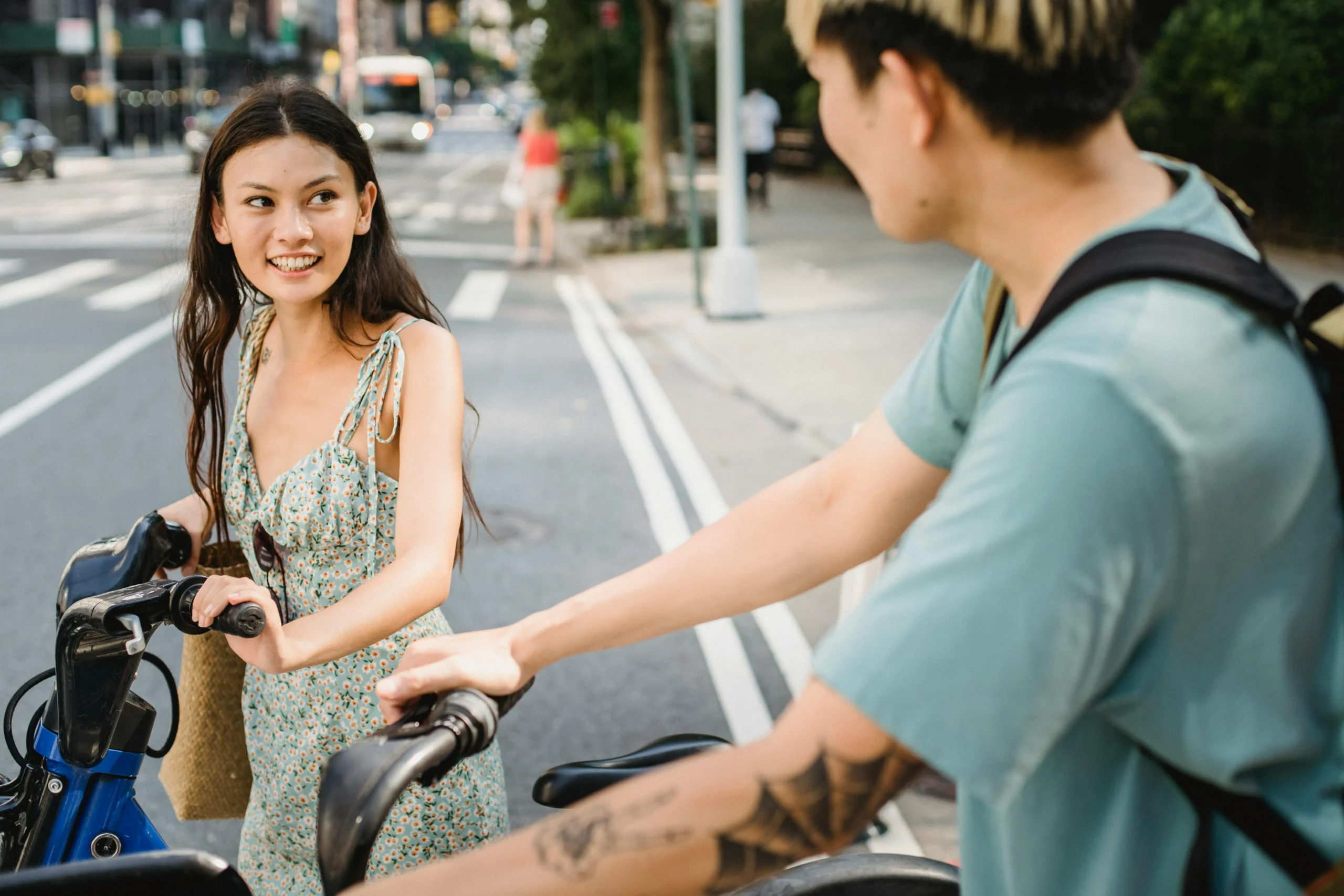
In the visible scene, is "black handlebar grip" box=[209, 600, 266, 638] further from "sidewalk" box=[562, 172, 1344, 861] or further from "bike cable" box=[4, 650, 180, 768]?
"sidewalk" box=[562, 172, 1344, 861]

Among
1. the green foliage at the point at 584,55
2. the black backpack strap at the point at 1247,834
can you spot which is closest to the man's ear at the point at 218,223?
Answer: the black backpack strap at the point at 1247,834

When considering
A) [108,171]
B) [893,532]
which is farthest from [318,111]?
[108,171]

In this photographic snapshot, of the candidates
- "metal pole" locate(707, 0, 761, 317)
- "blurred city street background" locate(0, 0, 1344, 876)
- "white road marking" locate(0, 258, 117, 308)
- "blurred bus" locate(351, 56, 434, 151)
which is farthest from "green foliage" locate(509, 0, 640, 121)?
"blurred bus" locate(351, 56, 434, 151)

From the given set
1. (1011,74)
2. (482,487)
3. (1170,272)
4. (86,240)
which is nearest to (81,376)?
(482,487)

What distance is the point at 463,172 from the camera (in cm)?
4241

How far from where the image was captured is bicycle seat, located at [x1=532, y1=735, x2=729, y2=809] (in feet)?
4.88

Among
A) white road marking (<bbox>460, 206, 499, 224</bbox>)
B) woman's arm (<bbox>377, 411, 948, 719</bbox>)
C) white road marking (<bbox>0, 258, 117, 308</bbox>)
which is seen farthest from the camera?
white road marking (<bbox>460, 206, 499, 224</bbox>)

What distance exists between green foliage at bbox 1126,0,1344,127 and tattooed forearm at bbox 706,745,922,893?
17453 mm

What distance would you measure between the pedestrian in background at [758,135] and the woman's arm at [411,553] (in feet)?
71.6

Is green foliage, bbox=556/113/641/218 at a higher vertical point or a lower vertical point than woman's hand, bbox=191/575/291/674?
lower

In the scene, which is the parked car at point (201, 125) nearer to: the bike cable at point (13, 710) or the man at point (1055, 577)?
the bike cable at point (13, 710)

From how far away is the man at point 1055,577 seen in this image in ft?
3.07

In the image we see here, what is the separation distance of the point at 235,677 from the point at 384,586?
1.80ft

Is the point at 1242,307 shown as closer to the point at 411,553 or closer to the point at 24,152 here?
the point at 411,553
